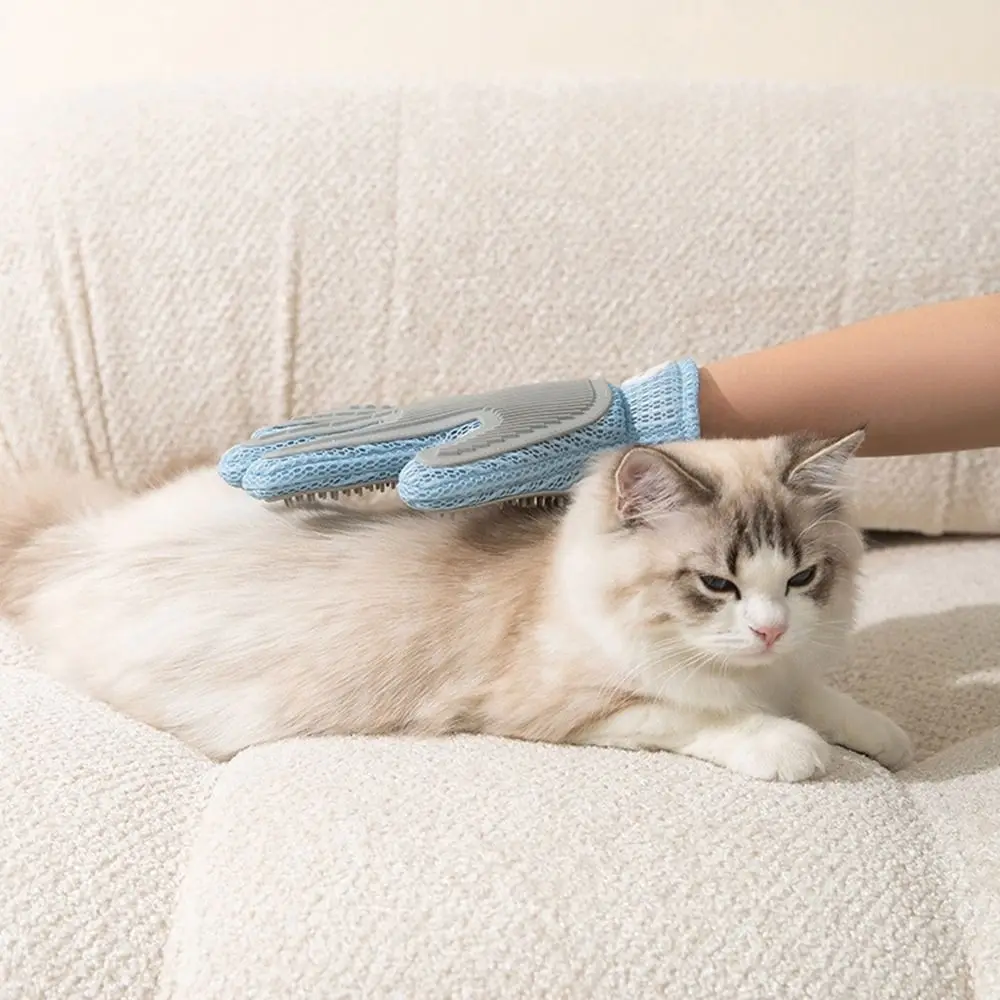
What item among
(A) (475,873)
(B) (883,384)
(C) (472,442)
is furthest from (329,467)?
(B) (883,384)

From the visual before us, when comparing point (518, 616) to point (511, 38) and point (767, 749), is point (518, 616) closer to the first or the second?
point (767, 749)

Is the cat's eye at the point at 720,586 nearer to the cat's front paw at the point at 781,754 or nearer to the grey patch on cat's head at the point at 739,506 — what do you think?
the grey patch on cat's head at the point at 739,506

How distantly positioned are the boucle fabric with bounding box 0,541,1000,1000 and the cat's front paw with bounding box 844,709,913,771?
0.04 metres

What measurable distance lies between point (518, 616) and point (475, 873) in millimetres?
326

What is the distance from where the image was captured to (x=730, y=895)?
2.78 feet

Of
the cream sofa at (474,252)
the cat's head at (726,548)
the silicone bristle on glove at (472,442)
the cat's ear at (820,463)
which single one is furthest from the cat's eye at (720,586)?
the cream sofa at (474,252)

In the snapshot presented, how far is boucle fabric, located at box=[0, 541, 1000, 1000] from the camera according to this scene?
2.61 feet

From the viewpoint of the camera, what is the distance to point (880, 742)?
1107 millimetres

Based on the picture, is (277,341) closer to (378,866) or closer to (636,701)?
(636,701)

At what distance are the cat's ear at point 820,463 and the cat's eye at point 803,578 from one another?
0.08m

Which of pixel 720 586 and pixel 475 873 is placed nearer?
pixel 475 873

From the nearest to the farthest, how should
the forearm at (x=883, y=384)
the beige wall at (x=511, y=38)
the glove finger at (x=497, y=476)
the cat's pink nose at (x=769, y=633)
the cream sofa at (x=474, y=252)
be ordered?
the cat's pink nose at (x=769, y=633) < the glove finger at (x=497, y=476) < the forearm at (x=883, y=384) < the cream sofa at (x=474, y=252) < the beige wall at (x=511, y=38)

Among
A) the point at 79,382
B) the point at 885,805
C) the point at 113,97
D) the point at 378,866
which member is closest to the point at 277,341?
the point at 79,382

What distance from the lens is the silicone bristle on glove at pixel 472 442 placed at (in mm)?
1104
